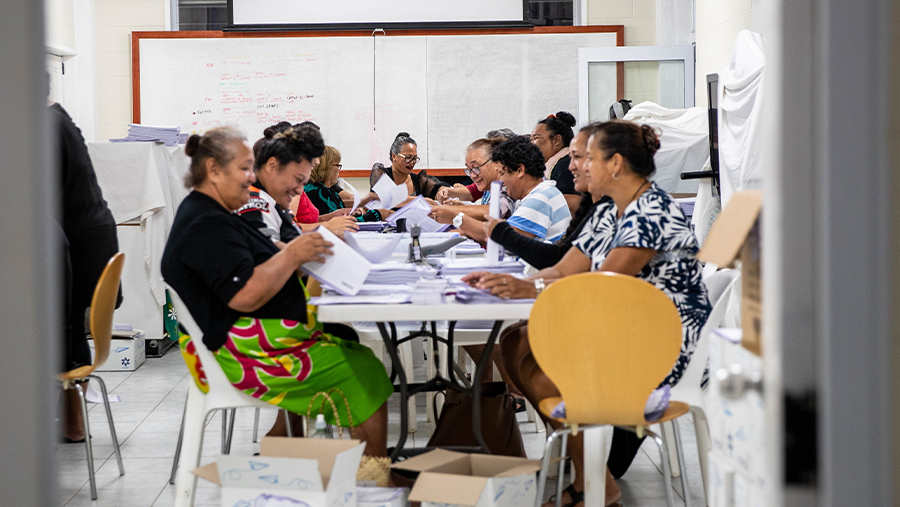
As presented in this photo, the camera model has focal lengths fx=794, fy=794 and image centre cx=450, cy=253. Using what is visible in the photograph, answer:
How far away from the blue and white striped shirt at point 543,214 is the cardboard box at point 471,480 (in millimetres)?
1474

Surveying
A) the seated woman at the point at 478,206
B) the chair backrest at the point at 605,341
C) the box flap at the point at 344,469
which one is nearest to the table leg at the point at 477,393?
the chair backrest at the point at 605,341

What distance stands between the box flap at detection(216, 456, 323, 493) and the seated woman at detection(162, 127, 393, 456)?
0.39 m

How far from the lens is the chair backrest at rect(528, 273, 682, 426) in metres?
1.75

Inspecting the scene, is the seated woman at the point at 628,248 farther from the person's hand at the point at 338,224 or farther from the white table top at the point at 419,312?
the person's hand at the point at 338,224

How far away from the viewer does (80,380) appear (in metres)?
2.52

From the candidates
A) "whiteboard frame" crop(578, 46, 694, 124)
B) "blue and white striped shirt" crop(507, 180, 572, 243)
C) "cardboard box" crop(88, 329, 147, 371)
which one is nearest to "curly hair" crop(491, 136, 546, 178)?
"blue and white striped shirt" crop(507, 180, 572, 243)

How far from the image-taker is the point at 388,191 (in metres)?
4.03

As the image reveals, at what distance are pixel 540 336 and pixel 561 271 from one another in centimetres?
74

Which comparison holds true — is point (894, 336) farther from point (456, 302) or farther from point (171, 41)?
point (171, 41)

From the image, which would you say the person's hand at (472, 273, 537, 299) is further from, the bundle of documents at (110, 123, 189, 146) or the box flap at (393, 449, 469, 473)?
the bundle of documents at (110, 123, 189, 146)

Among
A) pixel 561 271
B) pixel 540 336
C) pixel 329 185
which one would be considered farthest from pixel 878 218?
pixel 329 185

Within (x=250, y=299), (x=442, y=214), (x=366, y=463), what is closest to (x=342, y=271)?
(x=250, y=299)

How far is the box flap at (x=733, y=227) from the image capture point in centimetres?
108

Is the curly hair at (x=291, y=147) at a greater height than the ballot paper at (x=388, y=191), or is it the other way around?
the curly hair at (x=291, y=147)
